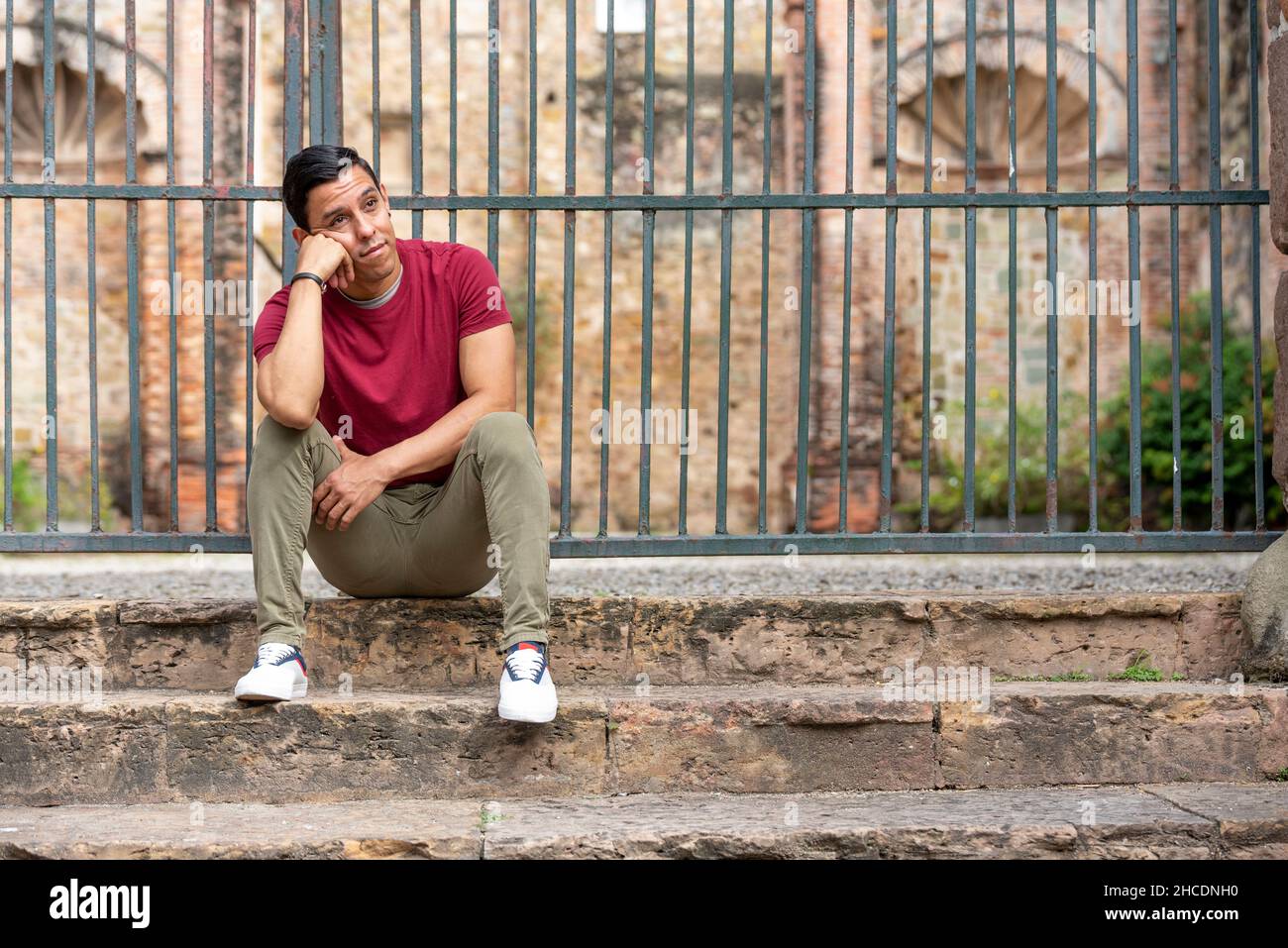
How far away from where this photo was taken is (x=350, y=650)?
12.0ft

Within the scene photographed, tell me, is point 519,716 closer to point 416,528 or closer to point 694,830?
point 694,830

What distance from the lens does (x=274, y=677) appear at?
328cm

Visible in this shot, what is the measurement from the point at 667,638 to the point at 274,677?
1.07 m

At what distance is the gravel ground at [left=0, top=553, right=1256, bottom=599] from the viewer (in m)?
6.44

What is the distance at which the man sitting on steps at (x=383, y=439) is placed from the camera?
10.8 feet

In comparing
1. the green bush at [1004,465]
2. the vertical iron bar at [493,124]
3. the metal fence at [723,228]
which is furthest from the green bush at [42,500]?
the vertical iron bar at [493,124]

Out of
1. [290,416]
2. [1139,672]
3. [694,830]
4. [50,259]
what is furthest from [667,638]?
[50,259]

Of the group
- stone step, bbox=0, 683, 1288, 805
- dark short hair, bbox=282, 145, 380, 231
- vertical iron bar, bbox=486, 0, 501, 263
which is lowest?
stone step, bbox=0, 683, 1288, 805

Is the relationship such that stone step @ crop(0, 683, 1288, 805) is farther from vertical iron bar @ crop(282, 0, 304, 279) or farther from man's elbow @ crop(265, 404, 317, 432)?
vertical iron bar @ crop(282, 0, 304, 279)

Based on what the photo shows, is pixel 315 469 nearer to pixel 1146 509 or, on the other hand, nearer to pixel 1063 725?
pixel 1063 725

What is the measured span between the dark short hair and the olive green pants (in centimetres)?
62

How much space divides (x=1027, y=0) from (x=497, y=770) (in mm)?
9992

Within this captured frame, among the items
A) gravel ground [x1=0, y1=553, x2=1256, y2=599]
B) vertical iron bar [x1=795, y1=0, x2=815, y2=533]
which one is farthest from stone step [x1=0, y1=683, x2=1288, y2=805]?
gravel ground [x1=0, y1=553, x2=1256, y2=599]

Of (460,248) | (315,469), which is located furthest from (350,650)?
(460,248)
